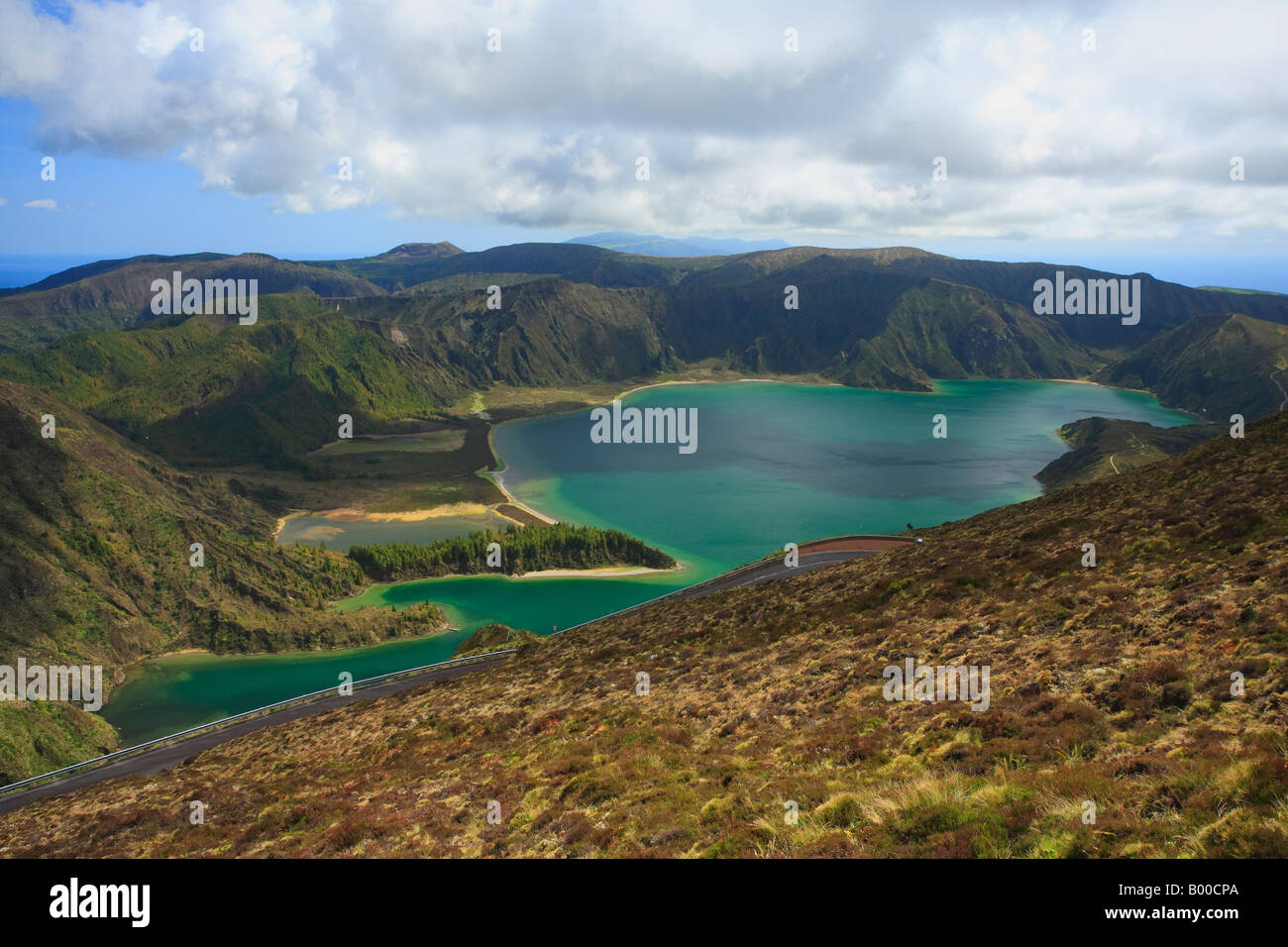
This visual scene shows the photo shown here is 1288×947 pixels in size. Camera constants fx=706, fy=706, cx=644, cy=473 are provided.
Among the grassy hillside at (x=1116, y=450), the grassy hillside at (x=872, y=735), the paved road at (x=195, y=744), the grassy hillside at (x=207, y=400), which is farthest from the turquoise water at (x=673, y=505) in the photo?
the grassy hillside at (x=207, y=400)

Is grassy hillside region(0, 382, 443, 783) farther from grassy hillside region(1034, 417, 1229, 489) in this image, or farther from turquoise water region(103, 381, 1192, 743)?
grassy hillside region(1034, 417, 1229, 489)

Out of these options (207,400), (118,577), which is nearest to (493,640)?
(118,577)

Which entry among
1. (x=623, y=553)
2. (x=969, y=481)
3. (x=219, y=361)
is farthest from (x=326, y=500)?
(x=969, y=481)

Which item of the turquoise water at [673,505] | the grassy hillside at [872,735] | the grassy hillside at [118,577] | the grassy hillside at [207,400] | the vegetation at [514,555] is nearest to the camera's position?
the grassy hillside at [872,735]

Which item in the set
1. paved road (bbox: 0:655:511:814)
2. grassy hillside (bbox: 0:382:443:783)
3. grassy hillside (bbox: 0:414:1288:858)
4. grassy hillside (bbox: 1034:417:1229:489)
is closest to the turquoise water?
grassy hillside (bbox: 0:382:443:783)

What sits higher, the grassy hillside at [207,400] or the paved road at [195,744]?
the grassy hillside at [207,400]

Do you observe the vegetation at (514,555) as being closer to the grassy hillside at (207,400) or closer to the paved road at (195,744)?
the paved road at (195,744)

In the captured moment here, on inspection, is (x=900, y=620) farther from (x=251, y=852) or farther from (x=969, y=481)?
(x=969, y=481)
